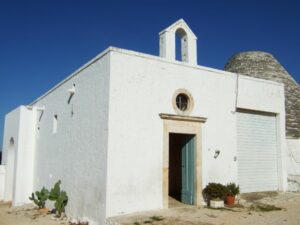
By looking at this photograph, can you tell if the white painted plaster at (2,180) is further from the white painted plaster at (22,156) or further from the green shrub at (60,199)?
the green shrub at (60,199)

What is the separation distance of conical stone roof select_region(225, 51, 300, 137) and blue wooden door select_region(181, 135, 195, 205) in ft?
27.6

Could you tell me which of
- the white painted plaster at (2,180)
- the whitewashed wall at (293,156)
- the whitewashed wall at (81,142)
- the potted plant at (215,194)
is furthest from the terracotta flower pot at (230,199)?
the white painted plaster at (2,180)

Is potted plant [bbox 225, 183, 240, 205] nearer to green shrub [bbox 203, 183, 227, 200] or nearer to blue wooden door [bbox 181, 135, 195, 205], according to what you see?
green shrub [bbox 203, 183, 227, 200]

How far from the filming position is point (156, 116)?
9.09 m

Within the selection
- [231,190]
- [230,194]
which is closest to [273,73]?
[231,190]

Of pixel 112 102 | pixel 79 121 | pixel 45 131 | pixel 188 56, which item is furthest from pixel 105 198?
pixel 45 131

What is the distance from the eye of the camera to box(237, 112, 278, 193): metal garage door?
445 inches

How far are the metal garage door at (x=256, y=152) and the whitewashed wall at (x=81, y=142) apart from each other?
202 inches

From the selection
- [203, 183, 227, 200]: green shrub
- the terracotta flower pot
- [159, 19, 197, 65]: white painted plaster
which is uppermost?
[159, 19, 197, 65]: white painted plaster

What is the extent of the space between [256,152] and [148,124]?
16.3 feet

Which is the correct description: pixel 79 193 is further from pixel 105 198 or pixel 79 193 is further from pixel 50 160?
pixel 50 160

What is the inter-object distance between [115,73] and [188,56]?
117 inches

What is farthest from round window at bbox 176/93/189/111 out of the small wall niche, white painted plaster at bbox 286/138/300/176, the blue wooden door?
white painted plaster at bbox 286/138/300/176

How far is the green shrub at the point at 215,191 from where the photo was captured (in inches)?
371
